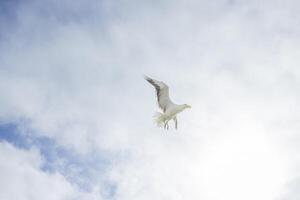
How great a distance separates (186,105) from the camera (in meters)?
54.7

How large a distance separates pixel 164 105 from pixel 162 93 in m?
1.15

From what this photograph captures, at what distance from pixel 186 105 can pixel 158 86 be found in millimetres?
4066

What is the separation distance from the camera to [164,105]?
53.0 m

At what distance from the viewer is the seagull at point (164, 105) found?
51.7 meters

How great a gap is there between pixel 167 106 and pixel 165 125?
1.62 meters

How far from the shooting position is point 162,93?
2062 inches

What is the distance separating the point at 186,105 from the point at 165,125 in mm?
3376

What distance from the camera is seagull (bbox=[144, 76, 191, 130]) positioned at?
169ft

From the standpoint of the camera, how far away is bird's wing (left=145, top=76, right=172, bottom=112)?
51.4m

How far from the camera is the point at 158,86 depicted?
51.7 metres

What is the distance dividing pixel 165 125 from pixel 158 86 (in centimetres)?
307

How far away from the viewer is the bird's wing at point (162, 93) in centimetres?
5138
